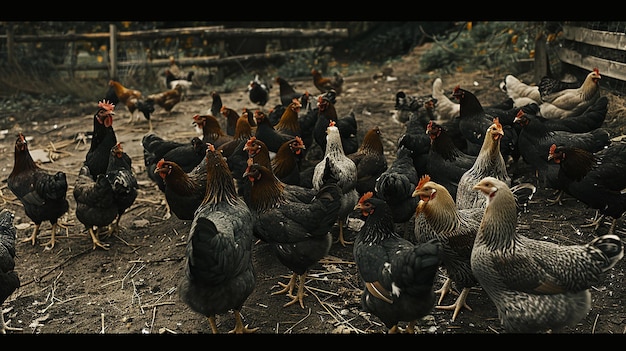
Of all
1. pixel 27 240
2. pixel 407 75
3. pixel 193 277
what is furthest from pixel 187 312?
pixel 407 75

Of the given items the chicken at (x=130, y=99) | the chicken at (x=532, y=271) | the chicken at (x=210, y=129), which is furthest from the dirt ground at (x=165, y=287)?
the chicken at (x=130, y=99)

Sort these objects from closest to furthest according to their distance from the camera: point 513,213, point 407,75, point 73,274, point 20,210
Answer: point 513,213
point 73,274
point 20,210
point 407,75

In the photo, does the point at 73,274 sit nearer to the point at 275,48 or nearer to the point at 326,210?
the point at 326,210

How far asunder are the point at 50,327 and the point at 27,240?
67.0 inches

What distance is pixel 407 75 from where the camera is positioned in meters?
11.3

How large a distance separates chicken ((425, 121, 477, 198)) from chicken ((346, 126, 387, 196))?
1.74ft

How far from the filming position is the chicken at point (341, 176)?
4902 millimetres

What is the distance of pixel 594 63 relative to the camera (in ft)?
24.9

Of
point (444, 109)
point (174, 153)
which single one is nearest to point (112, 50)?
point (174, 153)

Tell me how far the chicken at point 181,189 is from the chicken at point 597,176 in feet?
11.1

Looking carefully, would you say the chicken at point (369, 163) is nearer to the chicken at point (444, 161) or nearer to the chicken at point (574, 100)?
the chicken at point (444, 161)

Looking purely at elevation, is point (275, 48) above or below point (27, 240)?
above

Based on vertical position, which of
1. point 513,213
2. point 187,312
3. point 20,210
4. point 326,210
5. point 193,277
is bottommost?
point 20,210

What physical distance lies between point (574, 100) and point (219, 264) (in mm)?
5341
